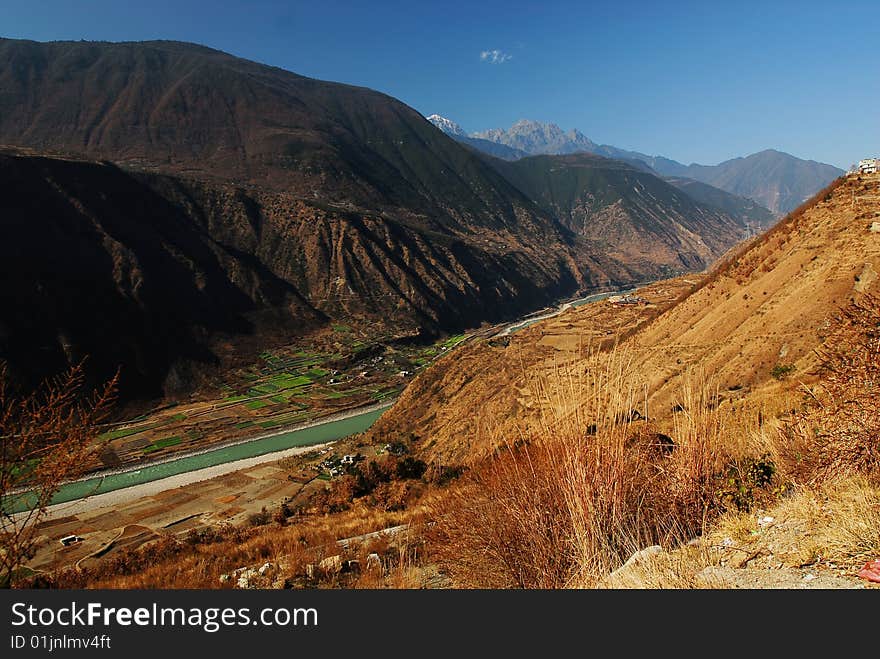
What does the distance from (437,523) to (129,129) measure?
626ft

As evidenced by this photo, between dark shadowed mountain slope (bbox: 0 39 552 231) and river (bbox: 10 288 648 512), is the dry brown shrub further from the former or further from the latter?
dark shadowed mountain slope (bbox: 0 39 552 231)

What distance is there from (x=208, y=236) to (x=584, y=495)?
342ft

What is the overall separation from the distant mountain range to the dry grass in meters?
64.9

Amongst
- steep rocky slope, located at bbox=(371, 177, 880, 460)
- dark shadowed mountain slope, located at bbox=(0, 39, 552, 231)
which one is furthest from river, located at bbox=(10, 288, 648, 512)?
dark shadowed mountain slope, located at bbox=(0, 39, 552, 231)

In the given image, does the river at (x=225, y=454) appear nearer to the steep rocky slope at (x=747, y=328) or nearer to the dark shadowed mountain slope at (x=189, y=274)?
the steep rocky slope at (x=747, y=328)

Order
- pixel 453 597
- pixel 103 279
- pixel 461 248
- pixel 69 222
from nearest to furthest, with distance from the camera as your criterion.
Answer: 1. pixel 453 597
2. pixel 103 279
3. pixel 69 222
4. pixel 461 248

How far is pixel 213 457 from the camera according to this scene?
4803 centimetres

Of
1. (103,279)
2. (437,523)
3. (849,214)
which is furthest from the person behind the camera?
(103,279)

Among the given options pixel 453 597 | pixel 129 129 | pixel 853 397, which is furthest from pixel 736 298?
pixel 129 129

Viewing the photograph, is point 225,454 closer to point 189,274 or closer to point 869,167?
point 189,274

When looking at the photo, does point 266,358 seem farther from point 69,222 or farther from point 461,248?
point 461,248

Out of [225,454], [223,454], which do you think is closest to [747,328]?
[225,454]

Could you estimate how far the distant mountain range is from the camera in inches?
2552

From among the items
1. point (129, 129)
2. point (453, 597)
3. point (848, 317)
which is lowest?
point (453, 597)
